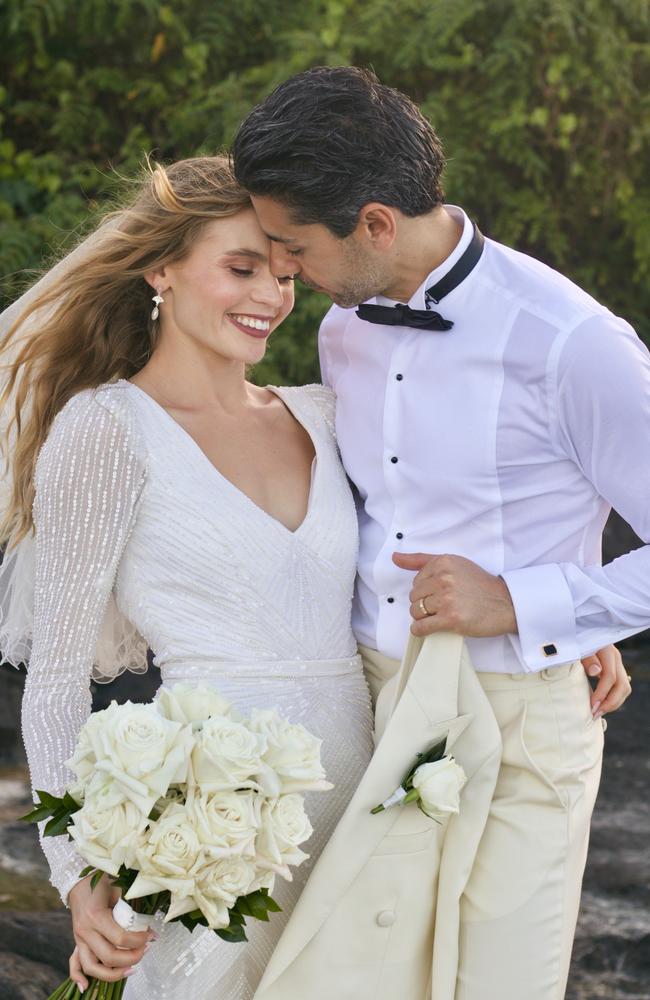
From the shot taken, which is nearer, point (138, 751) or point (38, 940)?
point (138, 751)

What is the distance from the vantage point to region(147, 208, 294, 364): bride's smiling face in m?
2.80

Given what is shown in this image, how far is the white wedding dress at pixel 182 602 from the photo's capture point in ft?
8.60

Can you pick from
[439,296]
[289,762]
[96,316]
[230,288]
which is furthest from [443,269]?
[289,762]

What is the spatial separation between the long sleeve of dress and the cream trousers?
0.78 metres

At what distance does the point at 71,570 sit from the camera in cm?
263

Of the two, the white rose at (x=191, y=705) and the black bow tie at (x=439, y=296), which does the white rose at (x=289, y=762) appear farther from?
the black bow tie at (x=439, y=296)

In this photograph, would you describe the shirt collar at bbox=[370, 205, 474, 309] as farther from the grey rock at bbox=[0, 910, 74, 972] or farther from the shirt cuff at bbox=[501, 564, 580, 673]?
the grey rock at bbox=[0, 910, 74, 972]

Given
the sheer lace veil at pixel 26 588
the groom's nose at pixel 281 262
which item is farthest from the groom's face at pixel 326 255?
the sheer lace veil at pixel 26 588

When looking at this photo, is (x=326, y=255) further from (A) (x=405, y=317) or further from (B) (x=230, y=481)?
(B) (x=230, y=481)

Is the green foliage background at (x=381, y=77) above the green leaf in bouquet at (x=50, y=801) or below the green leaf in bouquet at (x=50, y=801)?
below

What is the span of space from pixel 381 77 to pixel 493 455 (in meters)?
5.00

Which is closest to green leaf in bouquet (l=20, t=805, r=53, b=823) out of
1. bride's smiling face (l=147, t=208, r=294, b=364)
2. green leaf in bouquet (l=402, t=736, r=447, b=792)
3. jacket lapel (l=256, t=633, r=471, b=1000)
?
jacket lapel (l=256, t=633, r=471, b=1000)

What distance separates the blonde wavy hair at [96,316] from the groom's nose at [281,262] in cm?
12

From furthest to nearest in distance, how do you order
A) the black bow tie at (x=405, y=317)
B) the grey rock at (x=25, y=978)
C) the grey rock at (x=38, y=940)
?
the grey rock at (x=38, y=940) → the grey rock at (x=25, y=978) → the black bow tie at (x=405, y=317)
